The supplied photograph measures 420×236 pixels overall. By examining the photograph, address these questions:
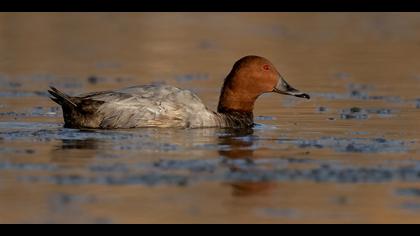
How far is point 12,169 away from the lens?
8.03m

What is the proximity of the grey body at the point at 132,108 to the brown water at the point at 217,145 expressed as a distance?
15cm

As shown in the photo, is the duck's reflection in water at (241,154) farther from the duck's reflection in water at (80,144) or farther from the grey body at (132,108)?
the duck's reflection in water at (80,144)

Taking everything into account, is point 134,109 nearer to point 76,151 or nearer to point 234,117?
point 234,117

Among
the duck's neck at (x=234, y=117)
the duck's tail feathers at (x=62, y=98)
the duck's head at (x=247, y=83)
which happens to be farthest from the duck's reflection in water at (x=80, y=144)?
the duck's head at (x=247, y=83)
